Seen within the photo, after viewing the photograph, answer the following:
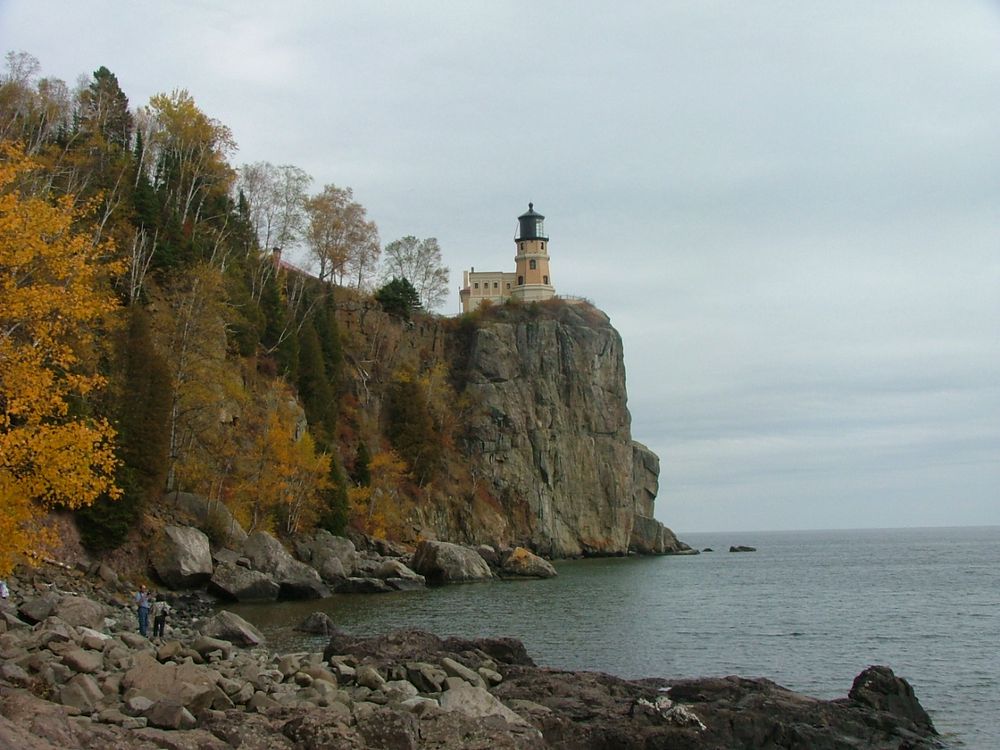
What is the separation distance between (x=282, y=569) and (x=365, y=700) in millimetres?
27619

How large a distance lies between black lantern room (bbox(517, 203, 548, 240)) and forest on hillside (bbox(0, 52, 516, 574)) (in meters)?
18.2

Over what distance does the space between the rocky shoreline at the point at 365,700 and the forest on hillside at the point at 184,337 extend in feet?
9.60

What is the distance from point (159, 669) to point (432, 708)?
4.86 m

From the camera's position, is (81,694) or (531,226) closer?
(81,694)

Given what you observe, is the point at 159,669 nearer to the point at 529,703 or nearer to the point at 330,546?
the point at 529,703

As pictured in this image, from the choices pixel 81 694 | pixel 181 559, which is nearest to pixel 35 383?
pixel 81 694

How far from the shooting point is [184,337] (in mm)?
45781

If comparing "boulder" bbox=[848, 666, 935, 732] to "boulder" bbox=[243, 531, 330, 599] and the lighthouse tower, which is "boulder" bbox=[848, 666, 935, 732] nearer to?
"boulder" bbox=[243, 531, 330, 599]

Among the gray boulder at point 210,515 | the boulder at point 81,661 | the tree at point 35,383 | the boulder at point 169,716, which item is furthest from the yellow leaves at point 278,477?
the boulder at point 169,716

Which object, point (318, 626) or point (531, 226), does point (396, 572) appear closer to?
point (318, 626)

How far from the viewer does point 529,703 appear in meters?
19.3

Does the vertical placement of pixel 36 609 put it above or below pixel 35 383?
below

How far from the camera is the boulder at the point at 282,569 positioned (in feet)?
142

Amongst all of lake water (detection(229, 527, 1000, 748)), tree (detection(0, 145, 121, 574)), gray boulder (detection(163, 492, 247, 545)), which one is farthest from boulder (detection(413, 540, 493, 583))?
tree (detection(0, 145, 121, 574))
